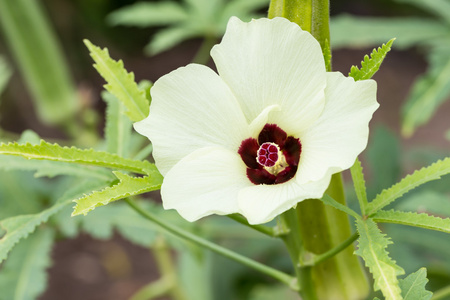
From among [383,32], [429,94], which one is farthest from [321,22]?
[383,32]

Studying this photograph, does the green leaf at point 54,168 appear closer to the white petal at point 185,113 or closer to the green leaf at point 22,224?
the green leaf at point 22,224

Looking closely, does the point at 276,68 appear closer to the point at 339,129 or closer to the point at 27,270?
the point at 339,129

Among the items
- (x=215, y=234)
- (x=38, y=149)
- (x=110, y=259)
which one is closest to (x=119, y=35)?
(x=110, y=259)

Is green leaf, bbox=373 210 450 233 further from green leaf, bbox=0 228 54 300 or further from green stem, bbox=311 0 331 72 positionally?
→ green leaf, bbox=0 228 54 300

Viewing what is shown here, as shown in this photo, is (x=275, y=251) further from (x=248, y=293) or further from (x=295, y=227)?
(x=295, y=227)

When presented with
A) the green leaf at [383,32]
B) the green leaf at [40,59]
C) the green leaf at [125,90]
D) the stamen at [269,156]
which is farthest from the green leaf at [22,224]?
the green leaf at [40,59]

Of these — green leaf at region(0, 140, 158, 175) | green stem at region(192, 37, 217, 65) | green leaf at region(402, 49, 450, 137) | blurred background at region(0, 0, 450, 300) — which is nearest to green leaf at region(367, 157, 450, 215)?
green leaf at region(0, 140, 158, 175)
